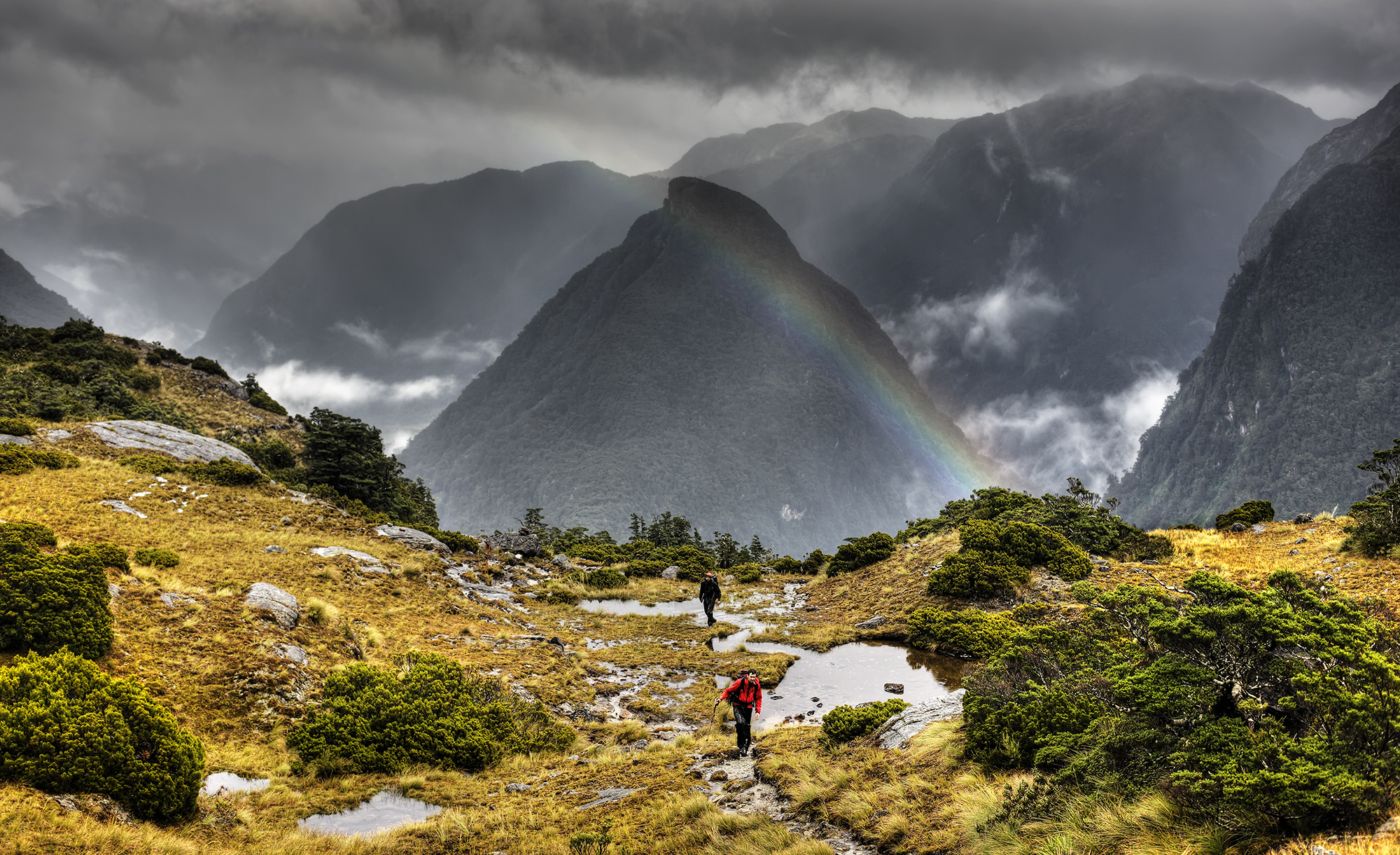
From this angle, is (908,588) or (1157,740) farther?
(908,588)

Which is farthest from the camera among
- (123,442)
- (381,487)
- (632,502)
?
(632,502)

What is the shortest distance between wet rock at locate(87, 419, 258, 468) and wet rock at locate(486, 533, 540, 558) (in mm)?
13651

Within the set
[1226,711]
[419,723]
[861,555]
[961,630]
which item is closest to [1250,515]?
[861,555]

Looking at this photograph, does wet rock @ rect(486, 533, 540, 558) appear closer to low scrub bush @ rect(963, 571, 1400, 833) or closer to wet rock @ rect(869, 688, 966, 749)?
wet rock @ rect(869, 688, 966, 749)

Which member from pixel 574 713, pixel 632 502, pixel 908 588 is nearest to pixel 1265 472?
pixel 632 502

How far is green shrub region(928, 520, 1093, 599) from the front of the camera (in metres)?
21.8

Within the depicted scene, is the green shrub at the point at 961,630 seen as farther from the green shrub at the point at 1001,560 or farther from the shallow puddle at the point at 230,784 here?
the shallow puddle at the point at 230,784

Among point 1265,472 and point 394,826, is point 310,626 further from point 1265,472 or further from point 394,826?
point 1265,472

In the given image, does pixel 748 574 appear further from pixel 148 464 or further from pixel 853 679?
pixel 148 464

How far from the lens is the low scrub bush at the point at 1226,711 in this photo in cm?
538

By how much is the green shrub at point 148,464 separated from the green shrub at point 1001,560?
30009 millimetres

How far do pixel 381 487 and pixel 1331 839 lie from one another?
1636 inches

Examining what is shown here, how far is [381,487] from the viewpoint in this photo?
125 feet

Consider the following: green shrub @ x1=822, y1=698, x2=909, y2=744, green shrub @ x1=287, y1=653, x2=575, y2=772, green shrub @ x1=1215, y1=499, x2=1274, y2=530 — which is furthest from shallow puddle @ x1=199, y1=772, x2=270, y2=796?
green shrub @ x1=1215, y1=499, x2=1274, y2=530
